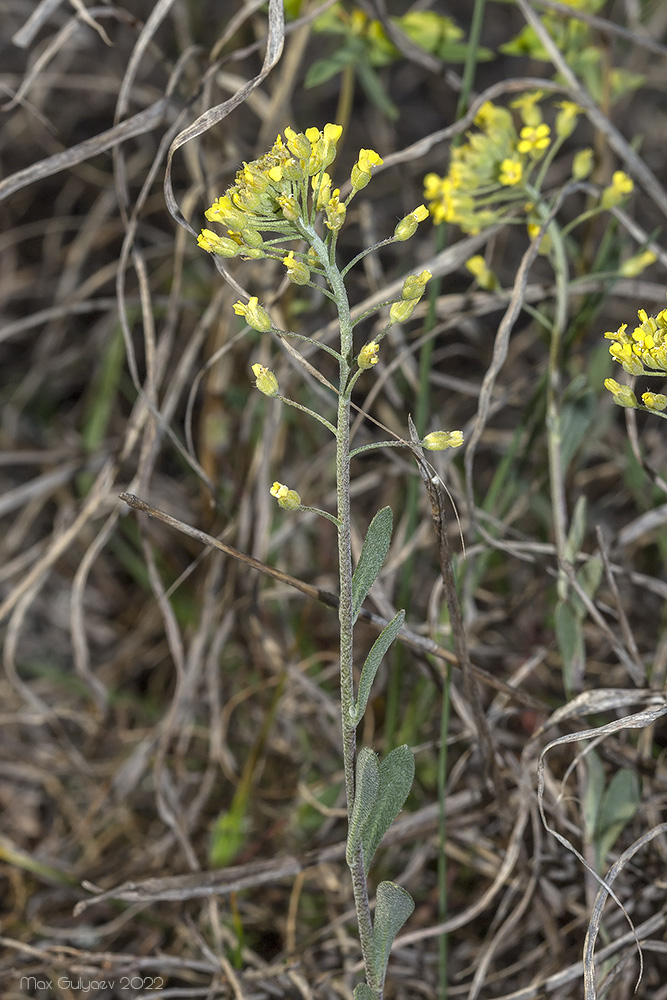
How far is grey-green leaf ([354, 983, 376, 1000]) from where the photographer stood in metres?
1.11

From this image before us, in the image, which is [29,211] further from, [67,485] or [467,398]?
[467,398]

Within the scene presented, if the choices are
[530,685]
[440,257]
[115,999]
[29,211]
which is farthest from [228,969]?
[29,211]

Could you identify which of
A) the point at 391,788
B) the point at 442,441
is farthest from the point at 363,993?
the point at 442,441

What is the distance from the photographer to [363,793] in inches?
42.1

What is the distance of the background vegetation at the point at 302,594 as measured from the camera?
154 cm

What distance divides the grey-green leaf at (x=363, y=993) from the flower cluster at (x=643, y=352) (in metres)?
0.84

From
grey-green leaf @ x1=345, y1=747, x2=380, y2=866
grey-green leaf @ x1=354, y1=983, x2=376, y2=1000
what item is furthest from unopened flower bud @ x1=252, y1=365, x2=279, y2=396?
grey-green leaf @ x1=354, y1=983, x2=376, y2=1000

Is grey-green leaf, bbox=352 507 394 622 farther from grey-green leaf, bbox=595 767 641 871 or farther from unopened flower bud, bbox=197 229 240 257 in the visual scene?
grey-green leaf, bbox=595 767 641 871

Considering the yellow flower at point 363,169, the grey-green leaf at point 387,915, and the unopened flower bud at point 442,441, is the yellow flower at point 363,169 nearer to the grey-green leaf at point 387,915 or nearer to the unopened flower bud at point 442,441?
the unopened flower bud at point 442,441

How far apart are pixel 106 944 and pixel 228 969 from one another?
1.27 ft

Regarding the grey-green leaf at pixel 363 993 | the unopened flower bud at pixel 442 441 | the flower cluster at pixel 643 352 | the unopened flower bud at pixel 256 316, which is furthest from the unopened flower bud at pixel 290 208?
the grey-green leaf at pixel 363 993

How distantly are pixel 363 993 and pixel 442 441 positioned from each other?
707mm

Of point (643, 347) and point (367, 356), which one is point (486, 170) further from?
point (367, 356)

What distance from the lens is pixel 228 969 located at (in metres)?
1.52
